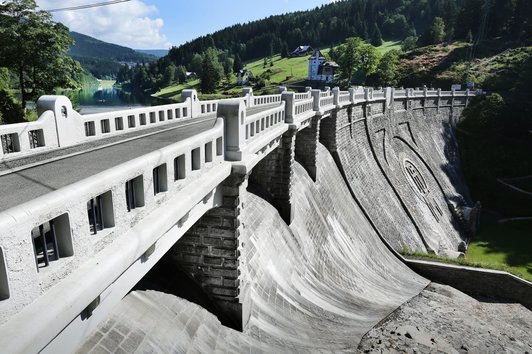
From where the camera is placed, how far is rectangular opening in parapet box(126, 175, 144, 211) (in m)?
6.83

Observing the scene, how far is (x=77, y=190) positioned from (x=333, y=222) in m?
24.0

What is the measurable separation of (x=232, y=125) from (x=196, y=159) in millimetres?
2387

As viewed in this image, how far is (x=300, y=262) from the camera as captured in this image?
20703mm

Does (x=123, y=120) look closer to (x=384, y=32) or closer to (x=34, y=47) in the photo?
(x=34, y=47)

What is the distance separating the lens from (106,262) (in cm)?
556

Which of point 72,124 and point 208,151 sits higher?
point 72,124

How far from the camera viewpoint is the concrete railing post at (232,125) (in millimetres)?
11258

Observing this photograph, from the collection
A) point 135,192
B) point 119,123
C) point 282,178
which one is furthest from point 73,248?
point 282,178

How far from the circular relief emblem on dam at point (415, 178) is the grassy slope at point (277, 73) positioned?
74687mm

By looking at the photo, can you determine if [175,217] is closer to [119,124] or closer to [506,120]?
[119,124]

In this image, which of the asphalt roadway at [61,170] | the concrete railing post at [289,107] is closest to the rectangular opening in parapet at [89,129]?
the asphalt roadway at [61,170]

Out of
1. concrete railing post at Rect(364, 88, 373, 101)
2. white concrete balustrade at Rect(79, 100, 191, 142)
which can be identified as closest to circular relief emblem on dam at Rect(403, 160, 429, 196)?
concrete railing post at Rect(364, 88, 373, 101)

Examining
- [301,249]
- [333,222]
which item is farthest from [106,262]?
[333,222]

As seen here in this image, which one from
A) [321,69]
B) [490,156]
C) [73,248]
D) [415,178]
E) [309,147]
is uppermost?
[321,69]
